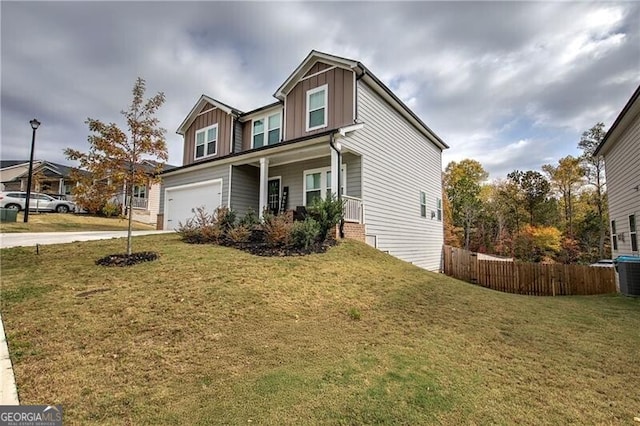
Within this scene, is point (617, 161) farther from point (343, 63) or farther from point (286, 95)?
point (286, 95)

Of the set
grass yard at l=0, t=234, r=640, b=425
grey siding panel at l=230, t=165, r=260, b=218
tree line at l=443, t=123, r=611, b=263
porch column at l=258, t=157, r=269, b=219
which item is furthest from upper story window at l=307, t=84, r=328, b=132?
tree line at l=443, t=123, r=611, b=263

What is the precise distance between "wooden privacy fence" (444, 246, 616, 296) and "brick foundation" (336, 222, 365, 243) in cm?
616

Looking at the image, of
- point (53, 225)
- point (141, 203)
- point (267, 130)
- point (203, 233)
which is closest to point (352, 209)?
point (203, 233)

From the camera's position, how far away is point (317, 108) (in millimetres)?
12742

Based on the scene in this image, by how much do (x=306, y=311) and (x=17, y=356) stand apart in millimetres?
3411

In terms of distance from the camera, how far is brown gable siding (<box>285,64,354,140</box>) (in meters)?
11.8

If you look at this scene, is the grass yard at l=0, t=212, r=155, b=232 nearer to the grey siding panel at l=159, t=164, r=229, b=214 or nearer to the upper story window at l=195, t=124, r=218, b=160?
the grey siding panel at l=159, t=164, r=229, b=214

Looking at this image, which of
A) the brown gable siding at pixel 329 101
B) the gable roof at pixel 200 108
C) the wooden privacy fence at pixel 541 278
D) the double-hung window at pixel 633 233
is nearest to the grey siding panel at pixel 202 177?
the gable roof at pixel 200 108

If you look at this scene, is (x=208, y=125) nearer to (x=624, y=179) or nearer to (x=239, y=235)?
(x=239, y=235)

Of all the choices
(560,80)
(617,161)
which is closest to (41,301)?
(617,161)

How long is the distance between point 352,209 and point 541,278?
772 centimetres

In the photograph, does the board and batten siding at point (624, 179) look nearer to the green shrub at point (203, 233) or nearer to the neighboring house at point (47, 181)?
the green shrub at point (203, 233)

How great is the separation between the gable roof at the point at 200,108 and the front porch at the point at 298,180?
3384mm

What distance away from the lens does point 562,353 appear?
3965mm
